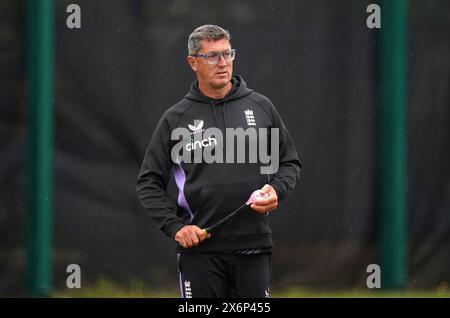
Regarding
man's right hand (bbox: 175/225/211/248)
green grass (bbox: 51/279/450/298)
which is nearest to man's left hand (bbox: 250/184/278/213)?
man's right hand (bbox: 175/225/211/248)

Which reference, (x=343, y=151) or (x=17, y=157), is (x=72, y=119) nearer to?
(x=17, y=157)

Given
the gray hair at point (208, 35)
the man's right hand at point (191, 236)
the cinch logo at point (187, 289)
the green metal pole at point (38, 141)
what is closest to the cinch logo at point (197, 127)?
the gray hair at point (208, 35)

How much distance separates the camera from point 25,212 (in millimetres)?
6242

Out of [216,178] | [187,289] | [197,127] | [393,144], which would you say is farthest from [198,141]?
[393,144]

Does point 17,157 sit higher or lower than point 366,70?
lower

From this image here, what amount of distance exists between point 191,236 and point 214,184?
25cm

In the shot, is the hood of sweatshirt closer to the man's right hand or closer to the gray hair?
the gray hair

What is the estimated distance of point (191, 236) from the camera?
449cm

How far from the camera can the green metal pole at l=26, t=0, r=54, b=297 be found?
6.24 m

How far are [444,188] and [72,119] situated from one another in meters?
2.29
